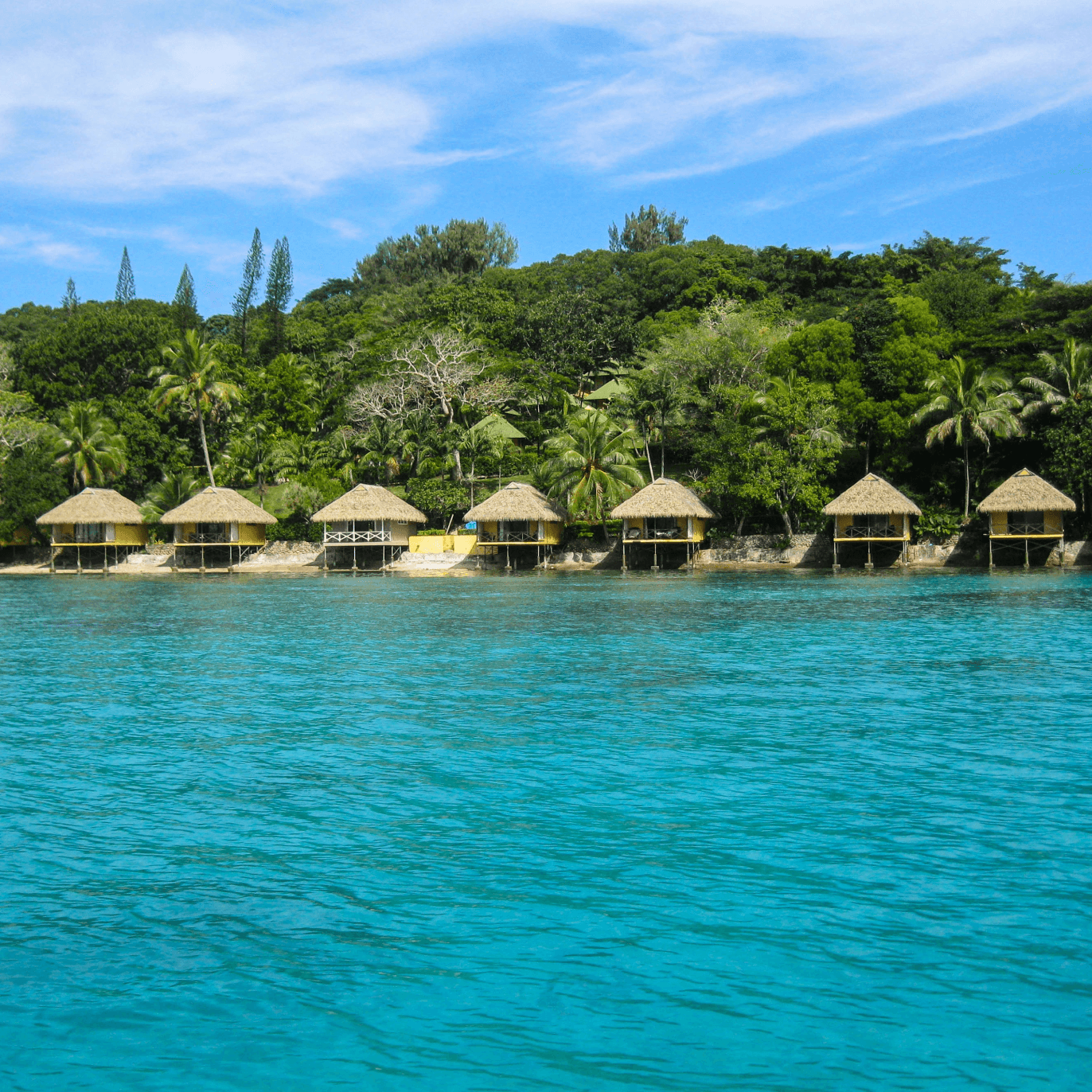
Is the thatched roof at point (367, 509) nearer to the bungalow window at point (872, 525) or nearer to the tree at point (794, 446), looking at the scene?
the tree at point (794, 446)

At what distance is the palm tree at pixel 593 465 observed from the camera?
37.4 m

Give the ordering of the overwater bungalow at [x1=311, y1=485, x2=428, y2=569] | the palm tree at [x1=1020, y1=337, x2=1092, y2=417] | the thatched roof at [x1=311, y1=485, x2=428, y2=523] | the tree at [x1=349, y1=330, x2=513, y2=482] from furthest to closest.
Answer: the tree at [x1=349, y1=330, x2=513, y2=482]
the overwater bungalow at [x1=311, y1=485, x2=428, y2=569]
the thatched roof at [x1=311, y1=485, x2=428, y2=523]
the palm tree at [x1=1020, y1=337, x2=1092, y2=417]

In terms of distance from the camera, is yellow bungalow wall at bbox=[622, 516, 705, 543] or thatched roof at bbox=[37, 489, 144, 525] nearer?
yellow bungalow wall at bbox=[622, 516, 705, 543]

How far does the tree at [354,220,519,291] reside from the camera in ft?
245

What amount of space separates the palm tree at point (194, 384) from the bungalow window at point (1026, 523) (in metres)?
30.2

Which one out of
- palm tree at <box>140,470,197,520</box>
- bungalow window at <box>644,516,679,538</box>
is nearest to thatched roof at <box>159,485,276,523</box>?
palm tree at <box>140,470,197,520</box>

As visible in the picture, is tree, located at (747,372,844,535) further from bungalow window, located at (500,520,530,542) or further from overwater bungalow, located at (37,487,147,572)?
overwater bungalow, located at (37,487,147,572)

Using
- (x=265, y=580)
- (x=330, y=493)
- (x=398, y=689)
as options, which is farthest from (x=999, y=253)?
(x=398, y=689)

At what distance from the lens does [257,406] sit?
4894 cm

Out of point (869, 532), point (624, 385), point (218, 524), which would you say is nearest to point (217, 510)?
point (218, 524)

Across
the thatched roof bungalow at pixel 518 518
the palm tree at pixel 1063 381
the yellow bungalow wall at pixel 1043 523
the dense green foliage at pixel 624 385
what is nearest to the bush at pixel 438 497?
the dense green foliage at pixel 624 385

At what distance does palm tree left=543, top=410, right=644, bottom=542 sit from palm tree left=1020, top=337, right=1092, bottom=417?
13.4m

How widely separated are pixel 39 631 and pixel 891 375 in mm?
28172

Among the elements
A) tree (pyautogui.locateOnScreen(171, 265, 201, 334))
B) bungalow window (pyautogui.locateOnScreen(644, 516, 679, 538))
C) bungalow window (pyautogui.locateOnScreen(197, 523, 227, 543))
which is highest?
tree (pyautogui.locateOnScreen(171, 265, 201, 334))
